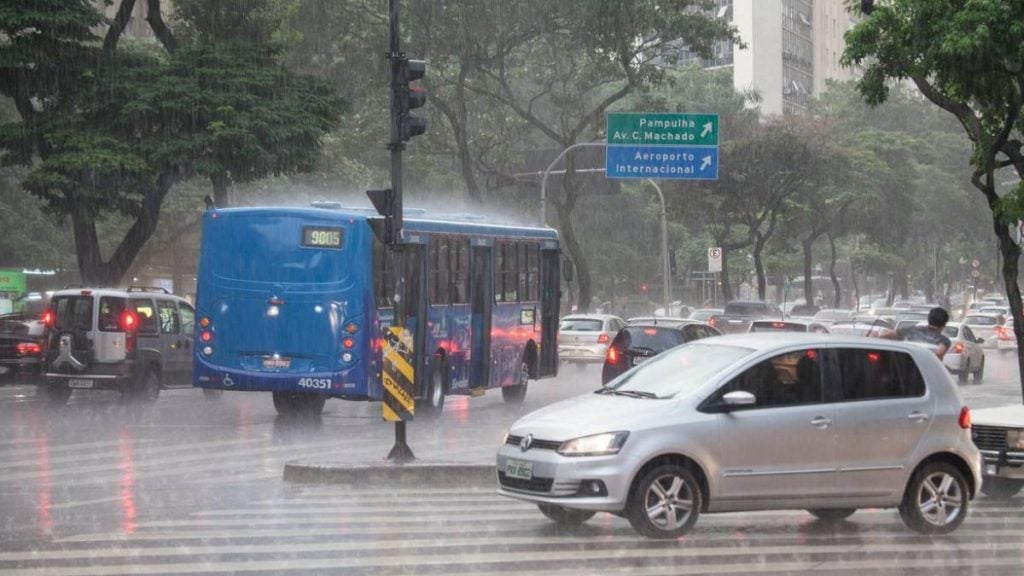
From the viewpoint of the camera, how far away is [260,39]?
111ft

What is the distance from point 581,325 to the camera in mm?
39219

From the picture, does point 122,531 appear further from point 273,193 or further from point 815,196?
point 815,196

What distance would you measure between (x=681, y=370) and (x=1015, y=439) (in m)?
3.81

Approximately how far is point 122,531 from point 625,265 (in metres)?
62.8

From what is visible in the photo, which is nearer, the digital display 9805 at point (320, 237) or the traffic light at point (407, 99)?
the traffic light at point (407, 99)

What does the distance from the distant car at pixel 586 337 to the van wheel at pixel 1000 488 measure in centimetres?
2453

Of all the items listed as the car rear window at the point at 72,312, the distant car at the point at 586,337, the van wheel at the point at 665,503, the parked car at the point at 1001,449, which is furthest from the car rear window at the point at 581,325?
the van wheel at the point at 665,503

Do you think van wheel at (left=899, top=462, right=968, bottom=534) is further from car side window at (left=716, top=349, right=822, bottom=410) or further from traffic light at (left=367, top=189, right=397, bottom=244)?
traffic light at (left=367, top=189, right=397, bottom=244)

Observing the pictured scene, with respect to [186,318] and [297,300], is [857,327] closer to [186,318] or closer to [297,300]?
[186,318]

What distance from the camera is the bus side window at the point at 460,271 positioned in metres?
24.4

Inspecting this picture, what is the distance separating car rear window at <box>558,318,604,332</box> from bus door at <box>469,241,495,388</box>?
13188 millimetres

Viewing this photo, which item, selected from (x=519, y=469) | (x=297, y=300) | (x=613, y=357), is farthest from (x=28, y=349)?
(x=519, y=469)

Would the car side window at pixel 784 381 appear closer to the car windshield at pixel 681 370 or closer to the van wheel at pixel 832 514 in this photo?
the car windshield at pixel 681 370

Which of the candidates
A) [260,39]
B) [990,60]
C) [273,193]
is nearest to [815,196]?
[273,193]
